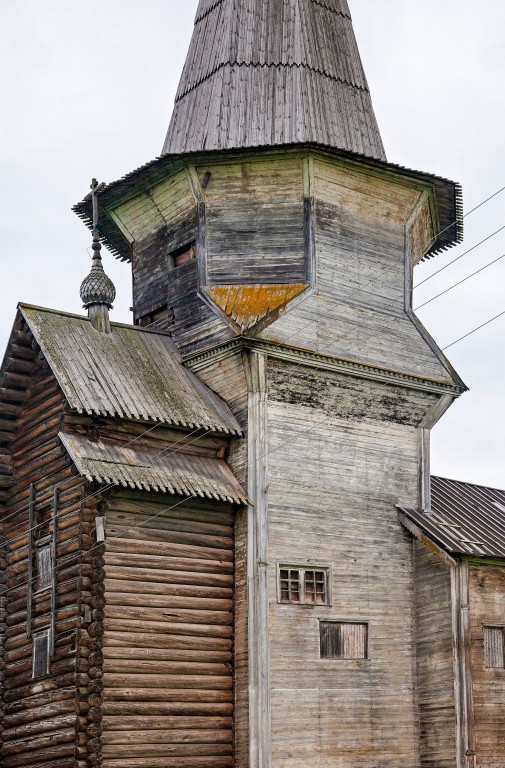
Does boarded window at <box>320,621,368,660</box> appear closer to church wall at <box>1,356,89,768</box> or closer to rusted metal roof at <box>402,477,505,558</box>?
rusted metal roof at <box>402,477,505,558</box>

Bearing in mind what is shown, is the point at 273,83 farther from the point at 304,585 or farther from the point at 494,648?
the point at 494,648

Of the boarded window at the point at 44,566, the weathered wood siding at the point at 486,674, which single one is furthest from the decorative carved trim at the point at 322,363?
the boarded window at the point at 44,566

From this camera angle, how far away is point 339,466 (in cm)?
2759

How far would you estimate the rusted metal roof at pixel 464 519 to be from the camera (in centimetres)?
2748

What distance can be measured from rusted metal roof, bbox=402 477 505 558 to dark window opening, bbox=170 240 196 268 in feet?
26.1

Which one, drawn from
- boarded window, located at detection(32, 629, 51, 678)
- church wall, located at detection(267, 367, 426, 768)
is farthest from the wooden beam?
boarded window, located at detection(32, 629, 51, 678)

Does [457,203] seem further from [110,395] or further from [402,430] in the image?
[110,395]

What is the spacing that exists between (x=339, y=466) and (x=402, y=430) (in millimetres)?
2312

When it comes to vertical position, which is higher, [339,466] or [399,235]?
[399,235]

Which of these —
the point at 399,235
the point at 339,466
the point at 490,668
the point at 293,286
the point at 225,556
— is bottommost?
the point at 490,668

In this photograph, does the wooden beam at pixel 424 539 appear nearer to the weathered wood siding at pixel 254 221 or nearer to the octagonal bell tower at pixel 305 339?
the octagonal bell tower at pixel 305 339

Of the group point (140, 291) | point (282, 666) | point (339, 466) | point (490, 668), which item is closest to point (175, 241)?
point (140, 291)

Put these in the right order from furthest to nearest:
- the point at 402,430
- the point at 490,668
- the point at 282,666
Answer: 1. the point at 402,430
2. the point at 490,668
3. the point at 282,666

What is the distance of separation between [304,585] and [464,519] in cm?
566
